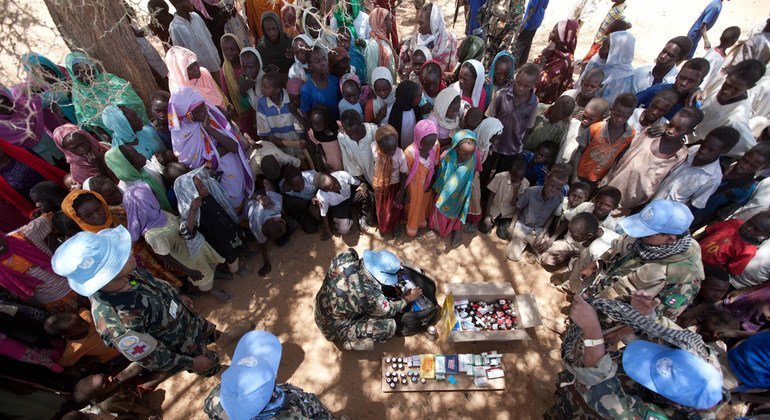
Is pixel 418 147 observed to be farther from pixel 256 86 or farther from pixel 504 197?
pixel 256 86

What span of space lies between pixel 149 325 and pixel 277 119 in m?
3.01

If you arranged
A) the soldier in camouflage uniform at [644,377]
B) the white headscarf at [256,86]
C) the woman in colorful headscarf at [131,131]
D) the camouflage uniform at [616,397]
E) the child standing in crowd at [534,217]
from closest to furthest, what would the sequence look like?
the soldier in camouflage uniform at [644,377], the camouflage uniform at [616,397], the woman in colorful headscarf at [131,131], the child standing in crowd at [534,217], the white headscarf at [256,86]

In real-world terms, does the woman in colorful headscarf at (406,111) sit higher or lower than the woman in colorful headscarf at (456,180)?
higher

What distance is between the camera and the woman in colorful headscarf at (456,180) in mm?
4050

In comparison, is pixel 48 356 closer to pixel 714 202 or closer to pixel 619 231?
pixel 619 231

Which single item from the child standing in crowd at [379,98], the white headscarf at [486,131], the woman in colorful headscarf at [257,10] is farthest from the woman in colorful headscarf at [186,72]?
the white headscarf at [486,131]

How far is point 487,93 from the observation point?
205 inches

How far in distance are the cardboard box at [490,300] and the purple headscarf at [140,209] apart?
10.7ft

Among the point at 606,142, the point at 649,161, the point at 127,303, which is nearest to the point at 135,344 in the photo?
the point at 127,303

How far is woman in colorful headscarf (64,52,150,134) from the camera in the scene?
12.6 ft

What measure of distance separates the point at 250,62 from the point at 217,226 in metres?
2.29

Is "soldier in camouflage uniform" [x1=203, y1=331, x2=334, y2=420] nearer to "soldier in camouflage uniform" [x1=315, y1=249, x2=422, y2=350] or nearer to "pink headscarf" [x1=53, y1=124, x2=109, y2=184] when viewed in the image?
"soldier in camouflage uniform" [x1=315, y1=249, x2=422, y2=350]

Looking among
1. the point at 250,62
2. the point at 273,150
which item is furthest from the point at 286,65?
the point at 273,150

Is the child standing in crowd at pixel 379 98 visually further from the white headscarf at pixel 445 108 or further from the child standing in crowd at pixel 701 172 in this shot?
the child standing in crowd at pixel 701 172
